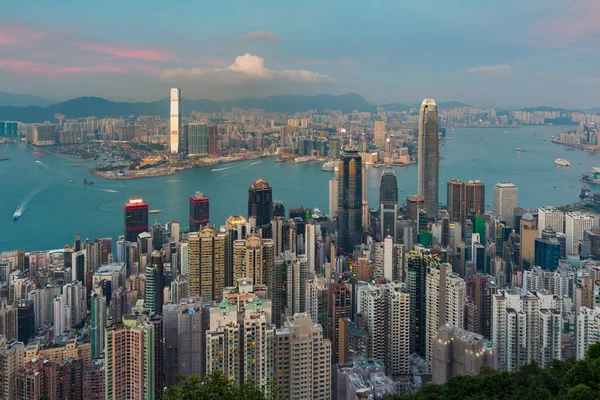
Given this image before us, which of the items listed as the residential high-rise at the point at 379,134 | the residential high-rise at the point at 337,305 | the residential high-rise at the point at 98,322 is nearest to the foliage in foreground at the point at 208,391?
the residential high-rise at the point at 98,322

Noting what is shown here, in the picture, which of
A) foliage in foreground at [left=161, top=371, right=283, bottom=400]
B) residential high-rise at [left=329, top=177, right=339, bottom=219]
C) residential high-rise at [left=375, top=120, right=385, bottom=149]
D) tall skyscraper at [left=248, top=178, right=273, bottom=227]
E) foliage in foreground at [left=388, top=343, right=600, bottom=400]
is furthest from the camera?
residential high-rise at [left=375, top=120, right=385, bottom=149]

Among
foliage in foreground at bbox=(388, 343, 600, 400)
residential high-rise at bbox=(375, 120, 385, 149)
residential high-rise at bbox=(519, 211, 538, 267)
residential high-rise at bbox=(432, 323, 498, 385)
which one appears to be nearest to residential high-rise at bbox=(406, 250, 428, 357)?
residential high-rise at bbox=(432, 323, 498, 385)

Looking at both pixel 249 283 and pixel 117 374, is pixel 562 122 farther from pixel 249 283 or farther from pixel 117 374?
pixel 117 374

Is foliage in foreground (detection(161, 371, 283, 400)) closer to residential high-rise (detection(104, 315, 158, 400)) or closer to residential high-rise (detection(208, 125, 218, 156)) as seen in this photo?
residential high-rise (detection(104, 315, 158, 400))

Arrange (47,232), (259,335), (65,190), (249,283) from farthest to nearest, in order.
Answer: (65,190)
(47,232)
(249,283)
(259,335)

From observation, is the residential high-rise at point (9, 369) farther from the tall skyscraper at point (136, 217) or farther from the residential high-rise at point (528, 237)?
the residential high-rise at point (528, 237)

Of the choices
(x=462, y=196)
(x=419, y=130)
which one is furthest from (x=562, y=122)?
(x=462, y=196)
